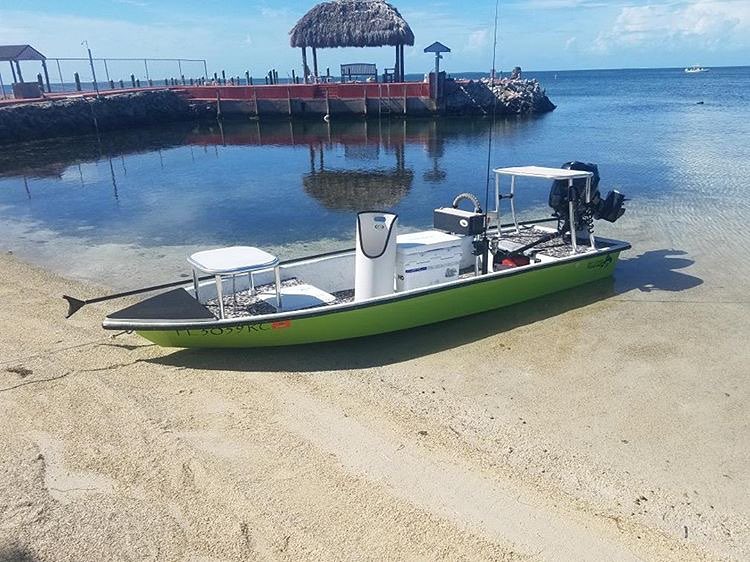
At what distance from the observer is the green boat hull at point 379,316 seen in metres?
6.89

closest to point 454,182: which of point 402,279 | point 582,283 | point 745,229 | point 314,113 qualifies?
point 745,229

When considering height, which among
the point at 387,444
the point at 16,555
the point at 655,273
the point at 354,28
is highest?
the point at 354,28

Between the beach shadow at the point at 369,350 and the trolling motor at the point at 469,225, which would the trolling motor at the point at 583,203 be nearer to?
the beach shadow at the point at 369,350

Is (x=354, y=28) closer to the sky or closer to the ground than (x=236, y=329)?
closer to the sky

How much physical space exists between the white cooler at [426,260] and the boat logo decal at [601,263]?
268 cm

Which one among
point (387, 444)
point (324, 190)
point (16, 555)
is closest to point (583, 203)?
point (387, 444)

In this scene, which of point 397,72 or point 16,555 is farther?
point 397,72

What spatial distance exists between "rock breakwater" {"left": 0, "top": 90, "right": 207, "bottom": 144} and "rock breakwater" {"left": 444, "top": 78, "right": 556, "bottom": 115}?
2027cm

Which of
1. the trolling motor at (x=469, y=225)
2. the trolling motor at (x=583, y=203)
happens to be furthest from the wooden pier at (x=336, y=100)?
the trolling motor at (x=469, y=225)

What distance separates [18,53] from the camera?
37656 millimetres

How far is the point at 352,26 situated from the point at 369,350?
45341 mm

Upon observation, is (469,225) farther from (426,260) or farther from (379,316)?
(379,316)

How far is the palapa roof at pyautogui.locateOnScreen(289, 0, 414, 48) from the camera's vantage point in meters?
46.1

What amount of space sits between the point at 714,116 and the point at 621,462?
46550mm
